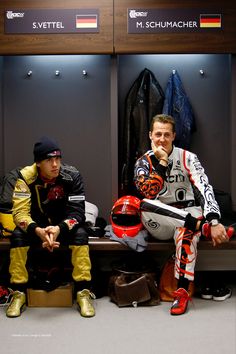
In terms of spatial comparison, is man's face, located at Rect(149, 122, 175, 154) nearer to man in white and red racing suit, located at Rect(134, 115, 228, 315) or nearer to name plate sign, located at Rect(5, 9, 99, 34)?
man in white and red racing suit, located at Rect(134, 115, 228, 315)

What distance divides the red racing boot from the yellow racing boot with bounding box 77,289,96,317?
493mm

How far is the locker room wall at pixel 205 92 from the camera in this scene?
3.92 metres

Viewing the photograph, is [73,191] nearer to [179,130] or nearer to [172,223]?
[172,223]

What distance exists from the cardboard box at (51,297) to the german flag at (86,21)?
1.95m

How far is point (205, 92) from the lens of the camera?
3.95 meters

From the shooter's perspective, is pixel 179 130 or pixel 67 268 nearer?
pixel 67 268

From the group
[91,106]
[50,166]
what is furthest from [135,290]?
[91,106]

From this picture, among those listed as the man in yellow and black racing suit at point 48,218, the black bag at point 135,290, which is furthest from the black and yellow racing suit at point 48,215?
the black bag at point 135,290

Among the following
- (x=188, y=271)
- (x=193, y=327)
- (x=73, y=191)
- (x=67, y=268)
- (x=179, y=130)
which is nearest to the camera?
(x=193, y=327)

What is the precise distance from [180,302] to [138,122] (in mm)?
1576

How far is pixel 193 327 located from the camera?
8.43 ft

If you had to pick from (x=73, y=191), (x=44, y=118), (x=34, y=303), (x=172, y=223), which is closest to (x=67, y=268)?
(x=34, y=303)

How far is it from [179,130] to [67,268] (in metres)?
1.45

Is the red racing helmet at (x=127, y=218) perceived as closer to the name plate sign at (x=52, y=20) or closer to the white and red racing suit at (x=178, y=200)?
the white and red racing suit at (x=178, y=200)
